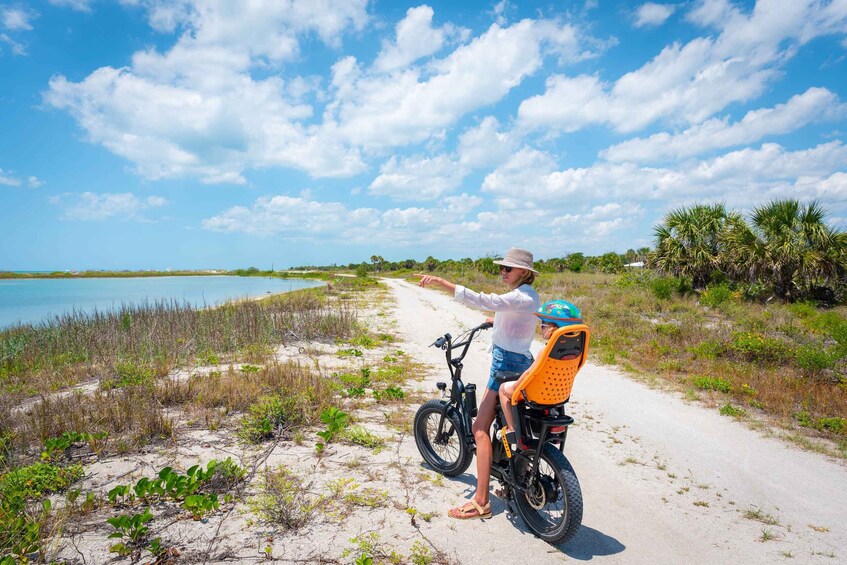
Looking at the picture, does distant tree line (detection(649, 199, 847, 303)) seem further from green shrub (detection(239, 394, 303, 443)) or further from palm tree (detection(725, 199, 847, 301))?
green shrub (detection(239, 394, 303, 443))

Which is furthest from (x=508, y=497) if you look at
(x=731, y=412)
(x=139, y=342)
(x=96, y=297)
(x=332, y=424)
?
(x=96, y=297)

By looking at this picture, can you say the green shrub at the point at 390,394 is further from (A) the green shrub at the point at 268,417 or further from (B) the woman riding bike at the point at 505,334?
(B) the woman riding bike at the point at 505,334

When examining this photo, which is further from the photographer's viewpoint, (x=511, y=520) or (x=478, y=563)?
(x=511, y=520)

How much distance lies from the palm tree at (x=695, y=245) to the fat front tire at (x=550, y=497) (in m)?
18.8

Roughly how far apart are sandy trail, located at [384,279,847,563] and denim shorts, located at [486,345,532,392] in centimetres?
115

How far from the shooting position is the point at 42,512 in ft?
10.7

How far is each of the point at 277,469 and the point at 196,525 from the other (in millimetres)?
989

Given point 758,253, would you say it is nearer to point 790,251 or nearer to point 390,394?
point 790,251

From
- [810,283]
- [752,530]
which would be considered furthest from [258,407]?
[810,283]

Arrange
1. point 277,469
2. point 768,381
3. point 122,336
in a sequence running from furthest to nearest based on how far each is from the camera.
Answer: point 122,336, point 768,381, point 277,469

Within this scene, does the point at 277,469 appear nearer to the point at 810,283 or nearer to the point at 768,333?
the point at 768,333

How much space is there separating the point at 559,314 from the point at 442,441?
1958 mm

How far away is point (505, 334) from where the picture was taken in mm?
3340

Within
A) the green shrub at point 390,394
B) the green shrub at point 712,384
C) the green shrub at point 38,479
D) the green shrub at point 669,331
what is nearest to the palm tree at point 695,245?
the green shrub at point 669,331
